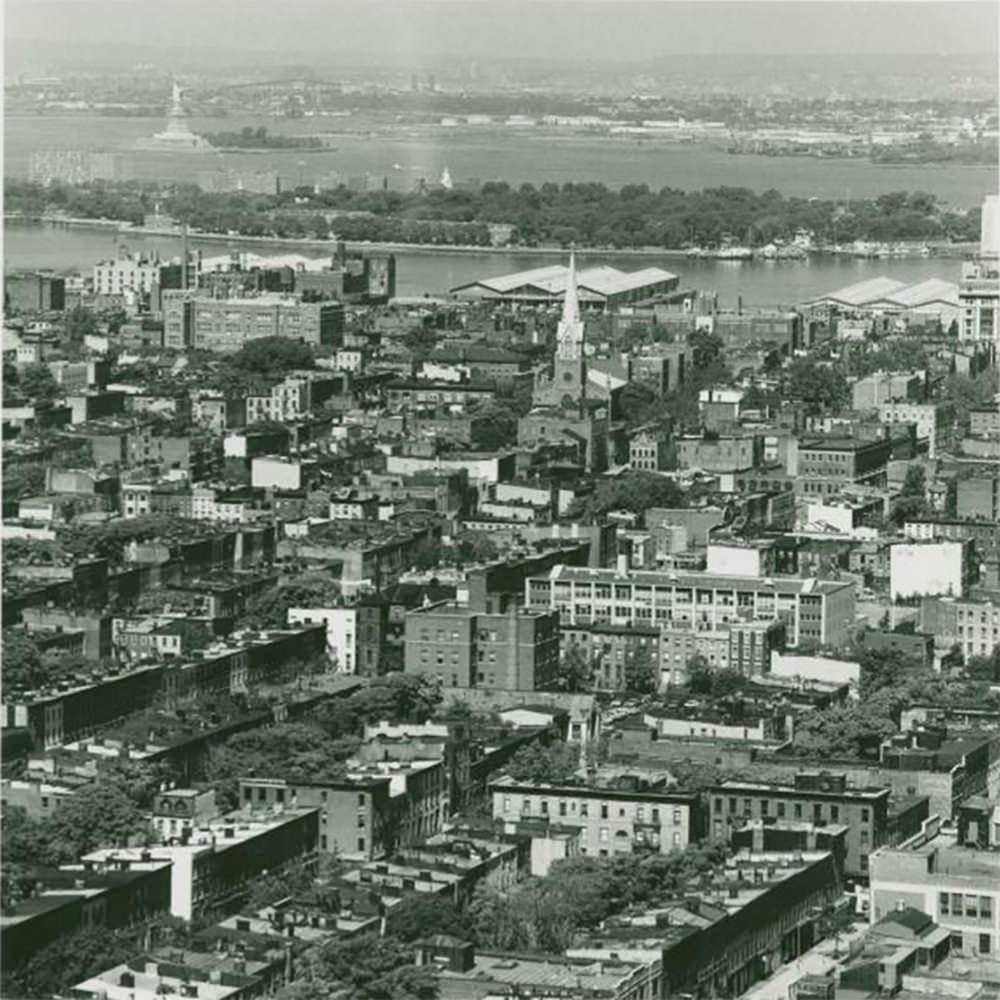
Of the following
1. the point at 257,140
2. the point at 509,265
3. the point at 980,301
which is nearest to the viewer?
the point at 980,301

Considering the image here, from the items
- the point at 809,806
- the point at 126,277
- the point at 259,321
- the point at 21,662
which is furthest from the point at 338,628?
the point at 126,277

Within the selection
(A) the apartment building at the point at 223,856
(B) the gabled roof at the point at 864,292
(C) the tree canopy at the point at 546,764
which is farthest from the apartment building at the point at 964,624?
(B) the gabled roof at the point at 864,292

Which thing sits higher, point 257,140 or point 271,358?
point 257,140

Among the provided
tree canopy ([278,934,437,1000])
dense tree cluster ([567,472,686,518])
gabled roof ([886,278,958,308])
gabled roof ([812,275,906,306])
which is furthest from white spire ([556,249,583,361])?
tree canopy ([278,934,437,1000])

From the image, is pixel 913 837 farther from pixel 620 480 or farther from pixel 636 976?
pixel 620 480

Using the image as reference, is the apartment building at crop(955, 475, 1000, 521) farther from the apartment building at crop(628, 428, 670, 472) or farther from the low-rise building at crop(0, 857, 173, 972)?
the low-rise building at crop(0, 857, 173, 972)

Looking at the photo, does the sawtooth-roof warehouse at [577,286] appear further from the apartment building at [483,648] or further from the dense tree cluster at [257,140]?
the apartment building at [483,648]

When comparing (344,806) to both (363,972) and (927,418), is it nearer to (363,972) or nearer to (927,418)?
(363,972)
